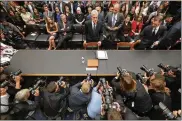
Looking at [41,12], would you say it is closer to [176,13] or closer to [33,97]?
Answer: [33,97]

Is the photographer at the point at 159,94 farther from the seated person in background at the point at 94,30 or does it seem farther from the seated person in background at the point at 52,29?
the seated person in background at the point at 52,29

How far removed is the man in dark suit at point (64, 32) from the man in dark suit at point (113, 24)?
1.00 metres

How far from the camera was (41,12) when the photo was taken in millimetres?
5523

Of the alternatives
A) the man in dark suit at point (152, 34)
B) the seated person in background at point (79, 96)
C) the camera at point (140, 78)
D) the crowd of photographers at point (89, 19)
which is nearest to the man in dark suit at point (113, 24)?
the crowd of photographers at point (89, 19)

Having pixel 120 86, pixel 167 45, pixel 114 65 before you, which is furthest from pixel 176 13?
pixel 120 86

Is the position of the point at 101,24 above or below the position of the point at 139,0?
below

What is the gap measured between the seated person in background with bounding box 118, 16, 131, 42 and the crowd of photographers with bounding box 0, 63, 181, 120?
1.83 m

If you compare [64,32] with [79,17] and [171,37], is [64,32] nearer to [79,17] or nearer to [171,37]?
[79,17]

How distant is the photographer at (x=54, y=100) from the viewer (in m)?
2.50

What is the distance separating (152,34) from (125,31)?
97cm

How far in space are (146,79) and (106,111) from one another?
104 cm

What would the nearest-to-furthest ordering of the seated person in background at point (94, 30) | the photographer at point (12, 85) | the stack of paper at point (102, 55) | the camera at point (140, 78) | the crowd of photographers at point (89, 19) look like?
the photographer at point (12, 85) < the camera at point (140, 78) < the stack of paper at point (102, 55) < the seated person in background at point (94, 30) < the crowd of photographers at point (89, 19)

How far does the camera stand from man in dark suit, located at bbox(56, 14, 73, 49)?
4.63 metres

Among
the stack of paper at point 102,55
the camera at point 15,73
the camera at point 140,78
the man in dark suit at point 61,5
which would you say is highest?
the man in dark suit at point 61,5
